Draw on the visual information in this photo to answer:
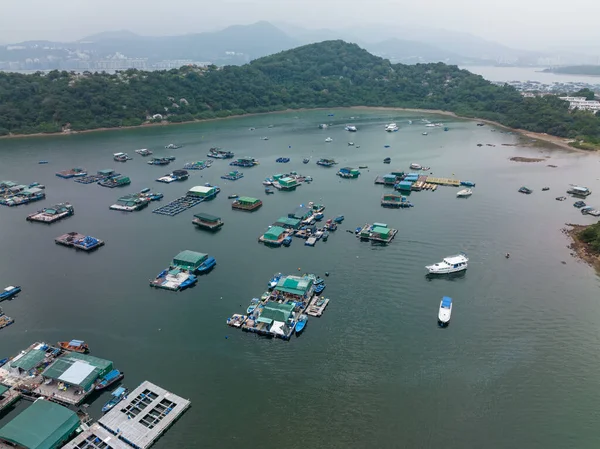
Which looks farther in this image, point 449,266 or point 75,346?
point 449,266

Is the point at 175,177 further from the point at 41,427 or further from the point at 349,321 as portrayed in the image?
the point at 41,427

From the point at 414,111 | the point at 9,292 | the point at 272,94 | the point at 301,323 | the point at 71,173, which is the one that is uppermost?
the point at 272,94

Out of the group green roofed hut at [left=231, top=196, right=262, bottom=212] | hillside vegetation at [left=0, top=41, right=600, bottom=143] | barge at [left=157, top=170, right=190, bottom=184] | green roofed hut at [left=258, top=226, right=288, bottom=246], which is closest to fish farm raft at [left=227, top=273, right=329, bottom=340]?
green roofed hut at [left=258, top=226, right=288, bottom=246]

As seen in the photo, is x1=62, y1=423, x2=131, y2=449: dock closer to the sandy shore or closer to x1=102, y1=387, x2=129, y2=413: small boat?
x1=102, y1=387, x2=129, y2=413: small boat

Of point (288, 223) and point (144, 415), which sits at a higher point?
point (288, 223)

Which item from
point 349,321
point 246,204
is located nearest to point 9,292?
point 246,204

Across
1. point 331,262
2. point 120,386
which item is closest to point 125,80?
point 331,262
